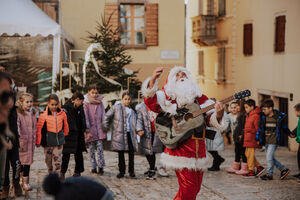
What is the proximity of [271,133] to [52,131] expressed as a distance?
421 centimetres

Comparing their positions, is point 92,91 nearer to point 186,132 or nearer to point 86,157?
point 86,157

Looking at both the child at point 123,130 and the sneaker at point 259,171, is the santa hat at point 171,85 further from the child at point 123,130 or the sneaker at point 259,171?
the sneaker at point 259,171

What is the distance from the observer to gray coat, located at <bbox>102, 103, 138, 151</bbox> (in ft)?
32.9

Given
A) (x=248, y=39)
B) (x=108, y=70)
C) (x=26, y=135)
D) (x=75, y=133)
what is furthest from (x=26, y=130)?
(x=248, y=39)

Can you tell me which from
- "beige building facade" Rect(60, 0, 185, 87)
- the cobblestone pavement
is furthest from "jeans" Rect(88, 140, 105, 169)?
"beige building facade" Rect(60, 0, 185, 87)

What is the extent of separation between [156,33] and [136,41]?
0.85 meters

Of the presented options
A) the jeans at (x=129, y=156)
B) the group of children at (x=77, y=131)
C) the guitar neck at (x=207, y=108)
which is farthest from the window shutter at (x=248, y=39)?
the guitar neck at (x=207, y=108)

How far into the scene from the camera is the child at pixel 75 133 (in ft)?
30.7

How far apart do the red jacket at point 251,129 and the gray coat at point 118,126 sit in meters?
2.27

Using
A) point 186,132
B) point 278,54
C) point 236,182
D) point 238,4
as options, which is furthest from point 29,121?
point 238,4

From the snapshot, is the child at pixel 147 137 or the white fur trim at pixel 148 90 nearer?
the white fur trim at pixel 148 90

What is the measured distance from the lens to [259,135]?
10.2 m

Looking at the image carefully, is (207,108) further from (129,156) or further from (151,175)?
(129,156)

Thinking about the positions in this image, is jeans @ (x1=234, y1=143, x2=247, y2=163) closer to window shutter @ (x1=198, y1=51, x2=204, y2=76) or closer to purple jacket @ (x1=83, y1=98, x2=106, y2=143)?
purple jacket @ (x1=83, y1=98, x2=106, y2=143)
